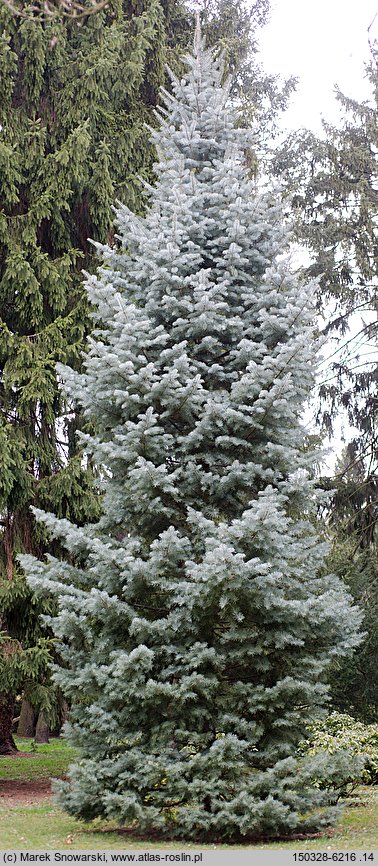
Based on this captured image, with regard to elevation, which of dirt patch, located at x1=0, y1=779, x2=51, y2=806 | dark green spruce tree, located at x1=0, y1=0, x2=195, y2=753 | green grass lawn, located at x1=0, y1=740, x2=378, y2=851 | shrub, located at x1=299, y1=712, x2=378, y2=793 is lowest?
green grass lawn, located at x1=0, y1=740, x2=378, y2=851

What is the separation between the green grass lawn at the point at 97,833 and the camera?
647 cm

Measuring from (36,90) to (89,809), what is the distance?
940 centimetres

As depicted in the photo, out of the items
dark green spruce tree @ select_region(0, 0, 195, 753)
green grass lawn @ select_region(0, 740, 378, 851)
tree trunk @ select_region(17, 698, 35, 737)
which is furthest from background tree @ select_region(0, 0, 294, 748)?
tree trunk @ select_region(17, 698, 35, 737)

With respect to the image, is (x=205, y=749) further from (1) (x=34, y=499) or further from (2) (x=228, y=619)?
(1) (x=34, y=499)

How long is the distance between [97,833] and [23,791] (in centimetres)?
389

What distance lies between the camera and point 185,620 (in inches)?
272

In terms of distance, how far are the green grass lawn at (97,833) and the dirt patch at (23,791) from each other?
1.26 feet

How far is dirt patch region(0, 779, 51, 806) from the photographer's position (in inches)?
381

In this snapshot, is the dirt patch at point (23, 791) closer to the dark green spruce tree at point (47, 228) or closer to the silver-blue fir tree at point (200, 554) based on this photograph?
the dark green spruce tree at point (47, 228)

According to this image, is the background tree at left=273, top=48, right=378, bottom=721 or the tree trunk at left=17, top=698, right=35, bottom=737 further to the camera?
the tree trunk at left=17, top=698, right=35, bottom=737

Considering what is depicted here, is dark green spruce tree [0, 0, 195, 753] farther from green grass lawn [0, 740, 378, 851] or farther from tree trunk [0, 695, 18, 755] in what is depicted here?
green grass lawn [0, 740, 378, 851]

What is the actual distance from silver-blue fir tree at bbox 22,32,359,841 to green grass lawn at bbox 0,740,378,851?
0.62ft

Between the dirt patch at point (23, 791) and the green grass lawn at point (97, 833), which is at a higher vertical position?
the dirt patch at point (23, 791)

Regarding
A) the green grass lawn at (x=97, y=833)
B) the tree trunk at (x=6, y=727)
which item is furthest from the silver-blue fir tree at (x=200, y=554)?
the tree trunk at (x=6, y=727)
